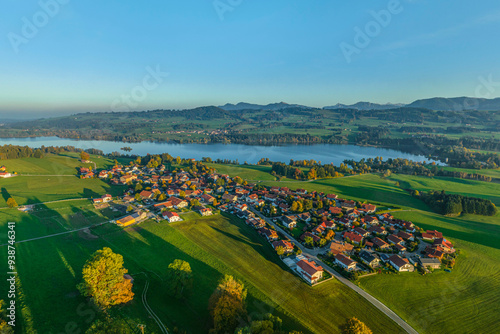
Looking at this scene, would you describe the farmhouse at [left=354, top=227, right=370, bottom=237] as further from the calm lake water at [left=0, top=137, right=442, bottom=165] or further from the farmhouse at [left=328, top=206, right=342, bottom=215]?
the calm lake water at [left=0, top=137, right=442, bottom=165]

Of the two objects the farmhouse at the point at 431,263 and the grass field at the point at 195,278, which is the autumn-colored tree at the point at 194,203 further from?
the farmhouse at the point at 431,263

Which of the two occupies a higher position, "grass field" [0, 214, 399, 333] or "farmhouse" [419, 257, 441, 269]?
"grass field" [0, 214, 399, 333]

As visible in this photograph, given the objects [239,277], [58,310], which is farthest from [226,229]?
[58,310]

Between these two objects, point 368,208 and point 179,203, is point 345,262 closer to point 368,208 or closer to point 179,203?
point 368,208

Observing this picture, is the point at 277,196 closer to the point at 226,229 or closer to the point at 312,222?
the point at 312,222

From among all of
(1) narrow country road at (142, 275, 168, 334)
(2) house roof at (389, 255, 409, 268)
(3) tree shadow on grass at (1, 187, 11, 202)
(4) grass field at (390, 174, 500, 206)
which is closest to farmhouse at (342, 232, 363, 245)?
(2) house roof at (389, 255, 409, 268)

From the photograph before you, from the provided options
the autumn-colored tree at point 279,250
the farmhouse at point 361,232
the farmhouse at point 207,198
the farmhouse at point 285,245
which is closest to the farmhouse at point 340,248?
the farmhouse at point 285,245
